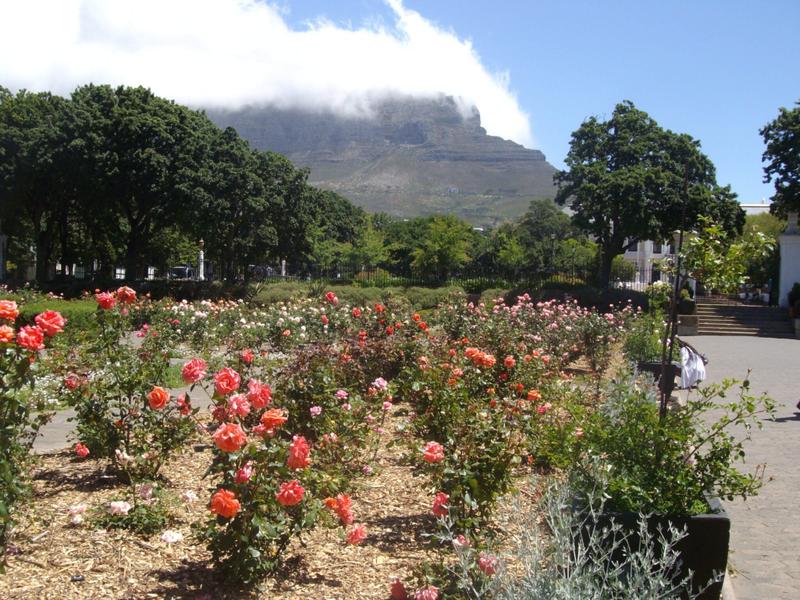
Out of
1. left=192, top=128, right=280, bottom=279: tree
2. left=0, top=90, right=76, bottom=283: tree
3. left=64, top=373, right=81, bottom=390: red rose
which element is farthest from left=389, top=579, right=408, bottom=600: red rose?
left=0, top=90, right=76, bottom=283: tree

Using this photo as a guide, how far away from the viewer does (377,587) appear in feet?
A: 11.7

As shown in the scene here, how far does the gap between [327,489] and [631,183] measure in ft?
79.5

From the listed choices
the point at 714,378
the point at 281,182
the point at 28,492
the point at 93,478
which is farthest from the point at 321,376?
the point at 281,182

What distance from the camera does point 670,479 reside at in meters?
3.53

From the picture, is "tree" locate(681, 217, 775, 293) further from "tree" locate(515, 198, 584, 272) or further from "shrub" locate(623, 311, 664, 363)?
"tree" locate(515, 198, 584, 272)

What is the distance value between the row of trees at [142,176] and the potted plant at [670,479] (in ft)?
89.9

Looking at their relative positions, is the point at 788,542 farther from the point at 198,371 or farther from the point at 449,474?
the point at 198,371

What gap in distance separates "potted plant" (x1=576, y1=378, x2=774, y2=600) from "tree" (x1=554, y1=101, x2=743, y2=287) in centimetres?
2292

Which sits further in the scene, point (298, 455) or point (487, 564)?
point (298, 455)

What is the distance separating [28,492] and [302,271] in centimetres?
3063

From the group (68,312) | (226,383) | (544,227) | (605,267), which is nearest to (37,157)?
(68,312)

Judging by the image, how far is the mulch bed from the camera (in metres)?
3.38

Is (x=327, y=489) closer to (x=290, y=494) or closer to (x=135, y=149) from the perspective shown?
(x=290, y=494)

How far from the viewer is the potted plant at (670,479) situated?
11.3 feet
